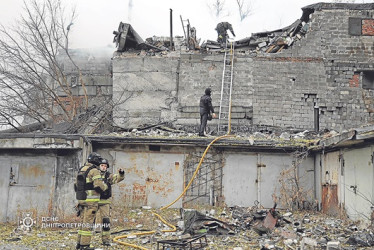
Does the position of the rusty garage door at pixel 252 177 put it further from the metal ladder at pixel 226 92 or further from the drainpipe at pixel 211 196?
the metal ladder at pixel 226 92

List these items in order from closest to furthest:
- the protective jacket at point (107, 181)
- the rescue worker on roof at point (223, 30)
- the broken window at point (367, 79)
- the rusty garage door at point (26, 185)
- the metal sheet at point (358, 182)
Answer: the protective jacket at point (107, 181)
the metal sheet at point (358, 182)
the rusty garage door at point (26, 185)
the broken window at point (367, 79)
the rescue worker on roof at point (223, 30)

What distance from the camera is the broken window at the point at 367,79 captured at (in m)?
14.8

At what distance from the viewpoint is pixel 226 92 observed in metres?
14.6

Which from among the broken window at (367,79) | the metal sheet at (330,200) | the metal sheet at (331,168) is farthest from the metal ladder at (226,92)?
the broken window at (367,79)

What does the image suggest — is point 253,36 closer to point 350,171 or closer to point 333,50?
point 333,50

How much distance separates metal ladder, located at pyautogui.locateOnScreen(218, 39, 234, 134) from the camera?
1419 centimetres

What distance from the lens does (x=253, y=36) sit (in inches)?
619

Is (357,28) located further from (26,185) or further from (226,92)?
(26,185)

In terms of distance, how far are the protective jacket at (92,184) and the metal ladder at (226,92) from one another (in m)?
7.37

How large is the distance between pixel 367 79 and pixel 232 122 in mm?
5452

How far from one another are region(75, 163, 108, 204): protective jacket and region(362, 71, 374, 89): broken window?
1149 centimetres

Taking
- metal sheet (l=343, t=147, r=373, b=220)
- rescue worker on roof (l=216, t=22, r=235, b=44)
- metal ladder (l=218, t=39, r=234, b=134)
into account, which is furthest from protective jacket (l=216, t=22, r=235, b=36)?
metal sheet (l=343, t=147, r=373, b=220)

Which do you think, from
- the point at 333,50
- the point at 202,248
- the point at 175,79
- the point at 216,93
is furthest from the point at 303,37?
the point at 202,248

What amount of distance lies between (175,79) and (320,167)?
20.6 feet
